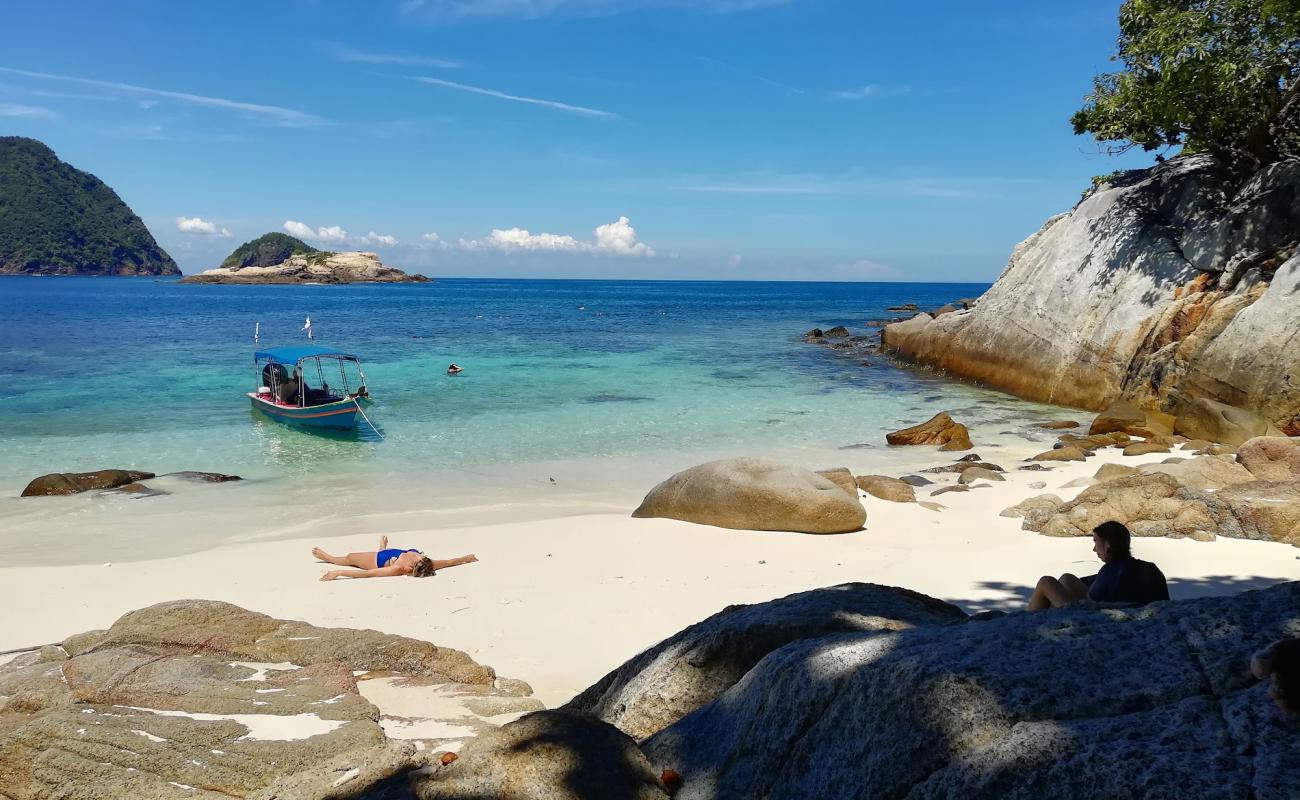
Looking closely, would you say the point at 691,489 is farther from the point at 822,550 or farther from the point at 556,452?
the point at 556,452

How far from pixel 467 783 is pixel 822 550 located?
7748mm

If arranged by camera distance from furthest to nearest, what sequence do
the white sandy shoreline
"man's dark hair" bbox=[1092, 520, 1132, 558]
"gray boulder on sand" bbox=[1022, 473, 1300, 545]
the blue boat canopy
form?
the blue boat canopy → "gray boulder on sand" bbox=[1022, 473, 1300, 545] → the white sandy shoreline → "man's dark hair" bbox=[1092, 520, 1132, 558]

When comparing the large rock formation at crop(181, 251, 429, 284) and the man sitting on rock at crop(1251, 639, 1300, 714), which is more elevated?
the large rock formation at crop(181, 251, 429, 284)

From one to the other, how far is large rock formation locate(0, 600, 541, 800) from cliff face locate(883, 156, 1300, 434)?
15456 mm

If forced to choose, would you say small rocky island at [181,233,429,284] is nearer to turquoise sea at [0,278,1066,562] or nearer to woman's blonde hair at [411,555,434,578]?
turquoise sea at [0,278,1066,562]

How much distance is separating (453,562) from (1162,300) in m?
17.7

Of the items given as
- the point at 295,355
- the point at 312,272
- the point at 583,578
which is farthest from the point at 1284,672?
the point at 312,272

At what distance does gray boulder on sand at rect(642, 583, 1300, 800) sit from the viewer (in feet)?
6.44

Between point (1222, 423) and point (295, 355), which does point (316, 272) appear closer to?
point (295, 355)

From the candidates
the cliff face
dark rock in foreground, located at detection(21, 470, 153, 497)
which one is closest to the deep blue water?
dark rock in foreground, located at detection(21, 470, 153, 497)

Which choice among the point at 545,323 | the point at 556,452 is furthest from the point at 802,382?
the point at 545,323

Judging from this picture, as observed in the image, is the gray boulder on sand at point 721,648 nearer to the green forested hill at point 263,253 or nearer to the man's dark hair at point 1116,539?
the man's dark hair at point 1116,539

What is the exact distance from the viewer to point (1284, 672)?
199 centimetres

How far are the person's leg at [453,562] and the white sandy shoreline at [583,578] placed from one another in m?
0.14
